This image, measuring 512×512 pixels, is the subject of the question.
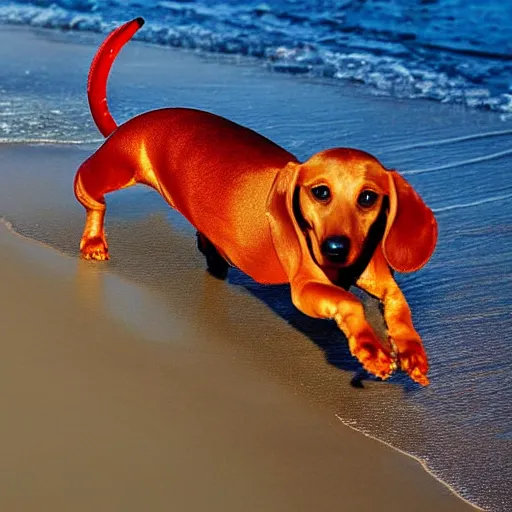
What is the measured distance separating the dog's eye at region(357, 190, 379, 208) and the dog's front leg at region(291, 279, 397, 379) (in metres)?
0.21

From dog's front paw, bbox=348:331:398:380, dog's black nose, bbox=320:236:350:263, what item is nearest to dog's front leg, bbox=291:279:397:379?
dog's front paw, bbox=348:331:398:380

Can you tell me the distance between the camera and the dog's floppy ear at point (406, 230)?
2850 millimetres

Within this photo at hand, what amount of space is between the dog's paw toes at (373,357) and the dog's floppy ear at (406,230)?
0.28 meters

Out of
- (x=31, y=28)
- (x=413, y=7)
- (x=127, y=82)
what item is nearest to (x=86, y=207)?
(x=127, y=82)

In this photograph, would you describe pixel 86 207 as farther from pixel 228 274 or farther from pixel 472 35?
pixel 472 35

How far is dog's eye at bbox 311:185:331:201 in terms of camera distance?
2820 millimetres

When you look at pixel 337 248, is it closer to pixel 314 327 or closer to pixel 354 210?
pixel 354 210

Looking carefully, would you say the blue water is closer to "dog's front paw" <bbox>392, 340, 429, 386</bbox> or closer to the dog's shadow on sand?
the dog's shadow on sand

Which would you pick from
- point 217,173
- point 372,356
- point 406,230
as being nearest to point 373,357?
point 372,356

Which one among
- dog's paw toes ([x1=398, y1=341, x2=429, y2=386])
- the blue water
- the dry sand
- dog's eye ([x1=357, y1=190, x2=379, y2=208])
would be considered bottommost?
the blue water

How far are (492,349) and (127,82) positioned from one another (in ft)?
11.9

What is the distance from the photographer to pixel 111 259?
3.73 meters

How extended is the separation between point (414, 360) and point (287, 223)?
49cm

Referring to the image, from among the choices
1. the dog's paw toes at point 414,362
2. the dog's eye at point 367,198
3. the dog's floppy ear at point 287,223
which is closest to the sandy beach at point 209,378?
the dog's paw toes at point 414,362
